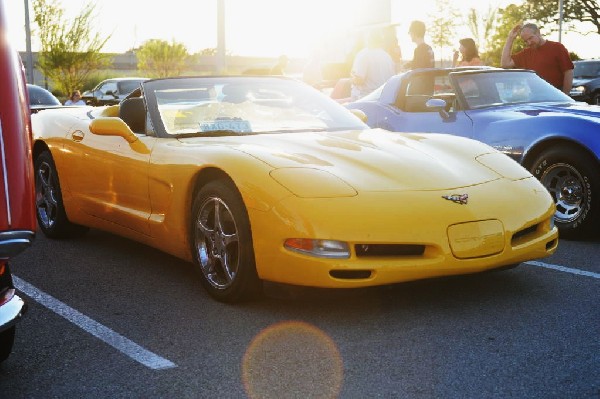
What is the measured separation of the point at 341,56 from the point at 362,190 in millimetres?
21175

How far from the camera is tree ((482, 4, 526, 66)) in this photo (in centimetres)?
4572

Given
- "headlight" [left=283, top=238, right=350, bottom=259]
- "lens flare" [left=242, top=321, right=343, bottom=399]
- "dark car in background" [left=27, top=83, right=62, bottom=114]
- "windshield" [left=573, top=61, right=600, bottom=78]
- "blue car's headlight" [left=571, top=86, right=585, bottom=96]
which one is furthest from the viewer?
"windshield" [left=573, top=61, right=600, bottom=78]

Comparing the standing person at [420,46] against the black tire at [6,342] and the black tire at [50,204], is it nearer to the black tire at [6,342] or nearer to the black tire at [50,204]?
the black tire at [50,204]

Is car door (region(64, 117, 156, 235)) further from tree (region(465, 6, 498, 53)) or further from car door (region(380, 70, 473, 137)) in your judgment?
tree (region(465, 6, 498, 53))

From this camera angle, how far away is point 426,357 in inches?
138

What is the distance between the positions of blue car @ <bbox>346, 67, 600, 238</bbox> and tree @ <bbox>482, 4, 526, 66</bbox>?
38.6m

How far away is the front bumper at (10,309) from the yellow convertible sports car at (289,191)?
1370 mm

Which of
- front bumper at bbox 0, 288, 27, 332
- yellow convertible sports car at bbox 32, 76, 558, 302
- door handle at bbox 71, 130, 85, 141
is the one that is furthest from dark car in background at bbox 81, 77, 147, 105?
front bumper at bbox 0, 288, 27, 332

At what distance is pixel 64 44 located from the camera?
34.6 meters

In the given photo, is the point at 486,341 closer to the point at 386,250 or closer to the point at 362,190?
the point at 386,250

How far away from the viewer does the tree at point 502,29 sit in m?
45.7

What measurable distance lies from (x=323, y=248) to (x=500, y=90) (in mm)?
4050

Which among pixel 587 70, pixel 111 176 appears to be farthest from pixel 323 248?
pixel 587 70

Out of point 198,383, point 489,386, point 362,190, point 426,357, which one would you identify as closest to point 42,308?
point 198,383
